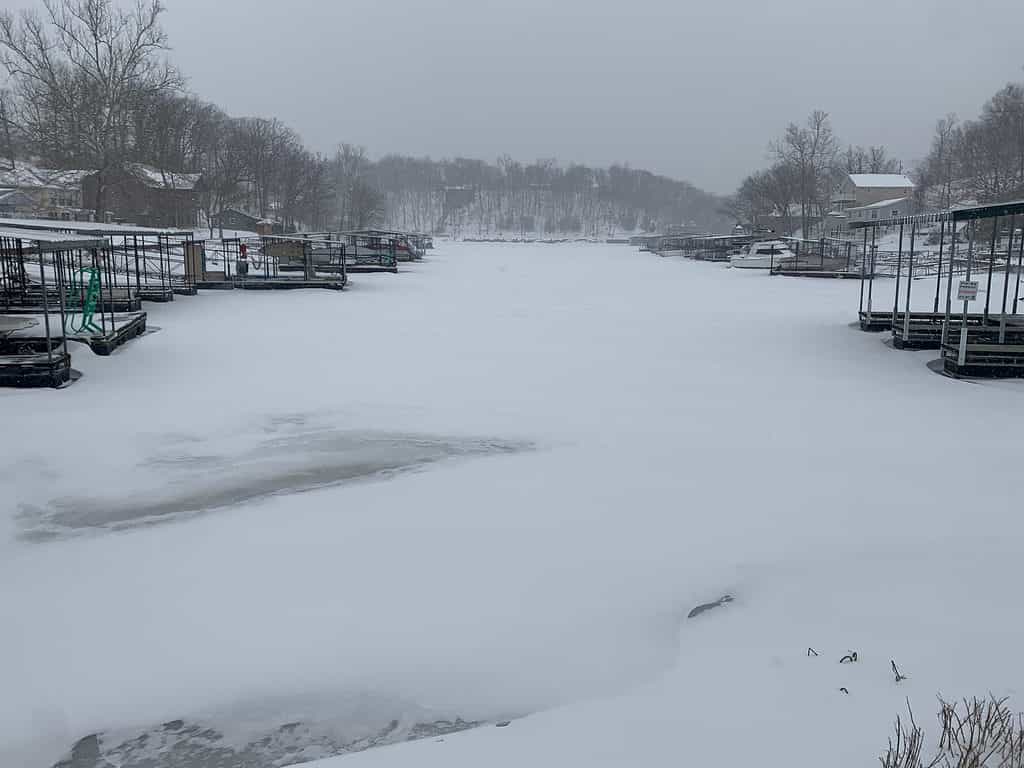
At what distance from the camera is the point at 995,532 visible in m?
6.46

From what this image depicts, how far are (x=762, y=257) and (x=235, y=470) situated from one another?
160 feet

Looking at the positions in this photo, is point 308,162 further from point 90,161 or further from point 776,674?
point 776,674

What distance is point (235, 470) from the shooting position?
8.17 meters

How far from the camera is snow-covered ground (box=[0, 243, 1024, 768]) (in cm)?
429

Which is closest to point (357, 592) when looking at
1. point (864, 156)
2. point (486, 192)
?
point (864, 156)

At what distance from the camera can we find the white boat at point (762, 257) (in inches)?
1994

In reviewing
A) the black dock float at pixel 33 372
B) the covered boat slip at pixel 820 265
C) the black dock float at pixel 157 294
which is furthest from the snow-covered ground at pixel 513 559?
the covered boat slip at pixel 820 265

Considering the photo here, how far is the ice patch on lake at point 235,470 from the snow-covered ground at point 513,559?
44mm

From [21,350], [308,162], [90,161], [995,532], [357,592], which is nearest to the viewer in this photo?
[357,592]

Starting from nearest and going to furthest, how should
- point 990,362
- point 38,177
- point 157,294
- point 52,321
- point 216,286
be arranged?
point 990,362 → point 52,321 → point 157,294 → point 216,286 → point 38,177

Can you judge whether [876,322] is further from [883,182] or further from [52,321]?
[883,182]

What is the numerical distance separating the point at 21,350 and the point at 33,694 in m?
10.4

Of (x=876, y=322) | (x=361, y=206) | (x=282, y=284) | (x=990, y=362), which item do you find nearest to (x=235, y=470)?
(x=990, y=362)

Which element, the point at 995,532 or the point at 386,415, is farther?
the point at 386,415
